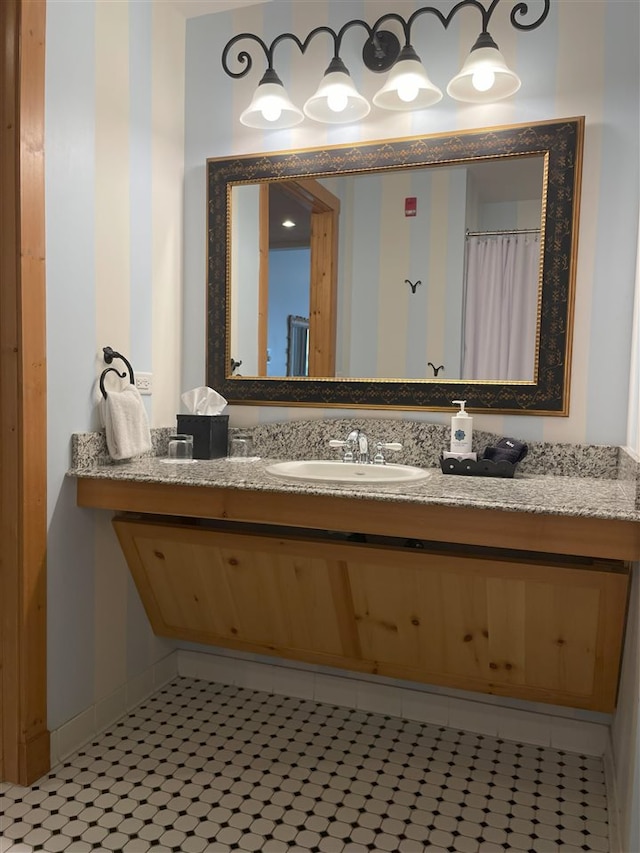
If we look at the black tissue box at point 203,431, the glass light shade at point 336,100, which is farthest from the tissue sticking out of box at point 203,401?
the glass light shade at point 336,100

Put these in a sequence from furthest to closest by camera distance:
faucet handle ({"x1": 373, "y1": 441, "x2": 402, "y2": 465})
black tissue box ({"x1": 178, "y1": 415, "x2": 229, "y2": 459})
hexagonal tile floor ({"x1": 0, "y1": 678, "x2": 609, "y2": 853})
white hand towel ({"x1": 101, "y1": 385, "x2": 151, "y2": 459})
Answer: black tissue box ({"x1": 178, "y1": 415, "x2": 229, "y2": 459}) < faucet handle ({"x1": 373, "y1": 441, "x2": 402, "y2": 465}) < white hand towel ({"x1": 101, "y1": 385, "x2": 151, "y2": 459}) < hexagonal tile floor ({"x1": 0, "y1": 678, "x2": 609, "y2": 853})

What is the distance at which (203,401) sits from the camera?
7.74 ft

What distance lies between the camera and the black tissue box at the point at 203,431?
227 centimetres

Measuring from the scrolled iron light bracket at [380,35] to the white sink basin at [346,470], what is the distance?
1292 millimetres

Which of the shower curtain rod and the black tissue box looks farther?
the black tissue box

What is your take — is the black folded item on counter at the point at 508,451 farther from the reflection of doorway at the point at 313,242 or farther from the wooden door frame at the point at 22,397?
the wooden door frame at the point at 22,397

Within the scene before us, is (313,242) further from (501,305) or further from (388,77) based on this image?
(501,305)

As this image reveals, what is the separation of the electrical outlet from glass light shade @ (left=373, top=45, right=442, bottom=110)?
3.87ft

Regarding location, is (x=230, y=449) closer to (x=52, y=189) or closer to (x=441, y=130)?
(x=52, y=189)

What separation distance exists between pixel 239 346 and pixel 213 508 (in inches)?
32.0

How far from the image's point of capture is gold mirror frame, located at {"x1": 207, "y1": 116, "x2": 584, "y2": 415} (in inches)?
79.7

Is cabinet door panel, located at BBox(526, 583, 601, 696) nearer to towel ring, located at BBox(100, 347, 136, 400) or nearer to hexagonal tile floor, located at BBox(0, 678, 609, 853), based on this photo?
hexagonal tile floor, located at BBox(0, 678, 609, 853)

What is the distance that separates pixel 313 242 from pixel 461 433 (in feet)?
2.73

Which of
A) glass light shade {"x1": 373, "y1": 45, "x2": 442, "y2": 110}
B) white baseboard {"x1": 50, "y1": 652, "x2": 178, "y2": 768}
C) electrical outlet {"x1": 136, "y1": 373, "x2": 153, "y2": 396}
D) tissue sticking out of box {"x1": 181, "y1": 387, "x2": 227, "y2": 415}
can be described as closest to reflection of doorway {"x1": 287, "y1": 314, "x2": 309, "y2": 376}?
tissue sticking out of box {"x1": 181, "y1": 387, "x2": 227, "y2": 415}
